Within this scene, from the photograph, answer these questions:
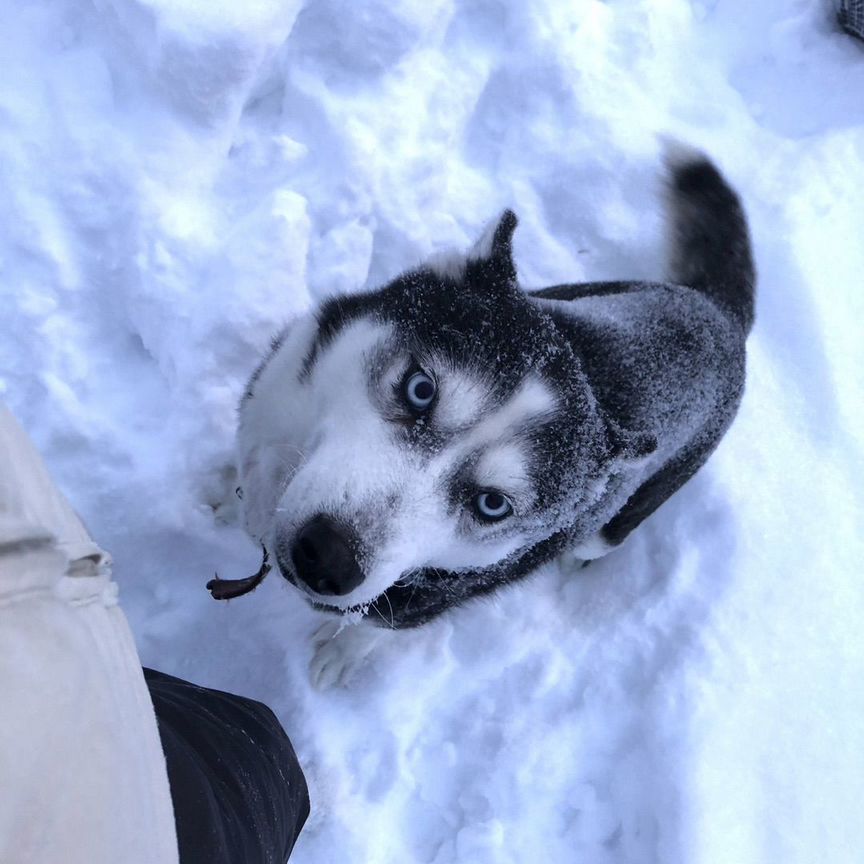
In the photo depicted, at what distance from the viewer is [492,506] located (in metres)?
1.92

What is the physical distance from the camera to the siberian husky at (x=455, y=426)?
5.62 feet

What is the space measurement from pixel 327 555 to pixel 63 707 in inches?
30.8

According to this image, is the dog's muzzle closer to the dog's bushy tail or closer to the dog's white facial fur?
the dog's white facial fur

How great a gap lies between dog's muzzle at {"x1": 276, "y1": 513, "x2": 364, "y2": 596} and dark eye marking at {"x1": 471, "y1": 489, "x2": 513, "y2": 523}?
1.32ft

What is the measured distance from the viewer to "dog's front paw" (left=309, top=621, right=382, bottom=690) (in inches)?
105

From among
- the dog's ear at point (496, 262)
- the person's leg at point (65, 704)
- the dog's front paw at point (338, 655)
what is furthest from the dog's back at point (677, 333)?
the person's leg at point (65, 704)

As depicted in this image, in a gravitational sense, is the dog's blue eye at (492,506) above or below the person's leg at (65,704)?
below

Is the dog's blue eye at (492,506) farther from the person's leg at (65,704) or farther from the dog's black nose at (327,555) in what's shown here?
the person's leg at (65,704)

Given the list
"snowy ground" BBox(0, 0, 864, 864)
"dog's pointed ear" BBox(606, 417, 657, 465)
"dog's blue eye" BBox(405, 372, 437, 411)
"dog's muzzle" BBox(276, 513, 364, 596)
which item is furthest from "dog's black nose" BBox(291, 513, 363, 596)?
"snowy ground" BBox(0, 0, 864, 864)

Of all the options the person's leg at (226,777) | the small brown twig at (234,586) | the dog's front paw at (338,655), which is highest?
the person's leg at (226,777)

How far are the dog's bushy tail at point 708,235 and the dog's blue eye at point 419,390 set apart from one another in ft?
5.58

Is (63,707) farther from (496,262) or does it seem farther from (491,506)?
(496,262)

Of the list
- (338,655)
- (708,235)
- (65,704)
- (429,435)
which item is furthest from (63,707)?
(708,235)

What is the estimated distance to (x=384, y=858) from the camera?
2584 millimetres
